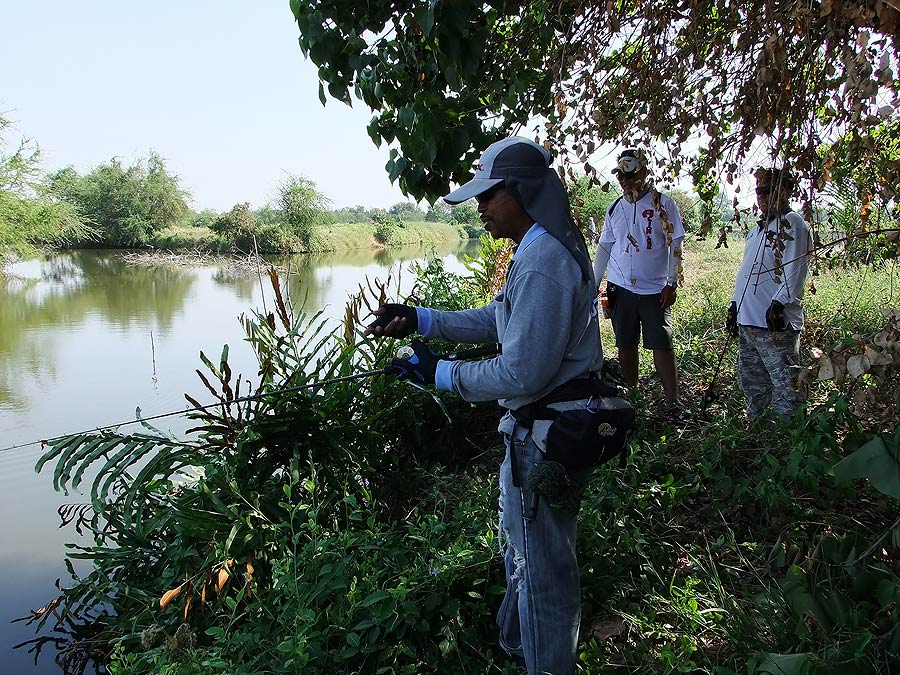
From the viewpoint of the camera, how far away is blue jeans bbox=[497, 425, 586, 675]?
6.99ft

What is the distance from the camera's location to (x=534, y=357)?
6.45ft

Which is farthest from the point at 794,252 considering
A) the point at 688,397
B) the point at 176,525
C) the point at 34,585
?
the point at 34,585

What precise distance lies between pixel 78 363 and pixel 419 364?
9827 mm

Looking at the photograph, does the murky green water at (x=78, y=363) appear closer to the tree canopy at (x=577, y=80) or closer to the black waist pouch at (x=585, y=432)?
the tree canopy at (x=577, y=80)

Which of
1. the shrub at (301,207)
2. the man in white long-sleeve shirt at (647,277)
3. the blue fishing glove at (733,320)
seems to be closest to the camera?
the blue fishing glove at (733,320)

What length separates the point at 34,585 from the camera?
4418 millimetres

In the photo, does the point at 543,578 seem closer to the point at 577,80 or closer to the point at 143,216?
the point at 577,80

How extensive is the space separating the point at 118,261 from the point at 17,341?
66.7ft

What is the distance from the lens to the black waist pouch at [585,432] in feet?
6.69

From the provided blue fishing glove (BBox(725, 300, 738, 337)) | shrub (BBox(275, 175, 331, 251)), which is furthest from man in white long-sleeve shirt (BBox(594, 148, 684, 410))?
shrub (BBox(275, 175, 331, 251))

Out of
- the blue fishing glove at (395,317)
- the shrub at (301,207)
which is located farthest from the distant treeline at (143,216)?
the blue fishing glove at (395,317)

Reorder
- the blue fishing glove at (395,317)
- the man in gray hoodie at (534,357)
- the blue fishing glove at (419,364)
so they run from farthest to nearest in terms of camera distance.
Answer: the blue fishing glove at (395,317) → the blue fishing glove at (419,364) → the man in gray hoodie at (534,357)

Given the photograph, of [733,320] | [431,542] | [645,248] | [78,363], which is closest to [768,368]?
[733,320]

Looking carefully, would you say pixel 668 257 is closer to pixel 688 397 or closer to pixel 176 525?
pixel 688 397
